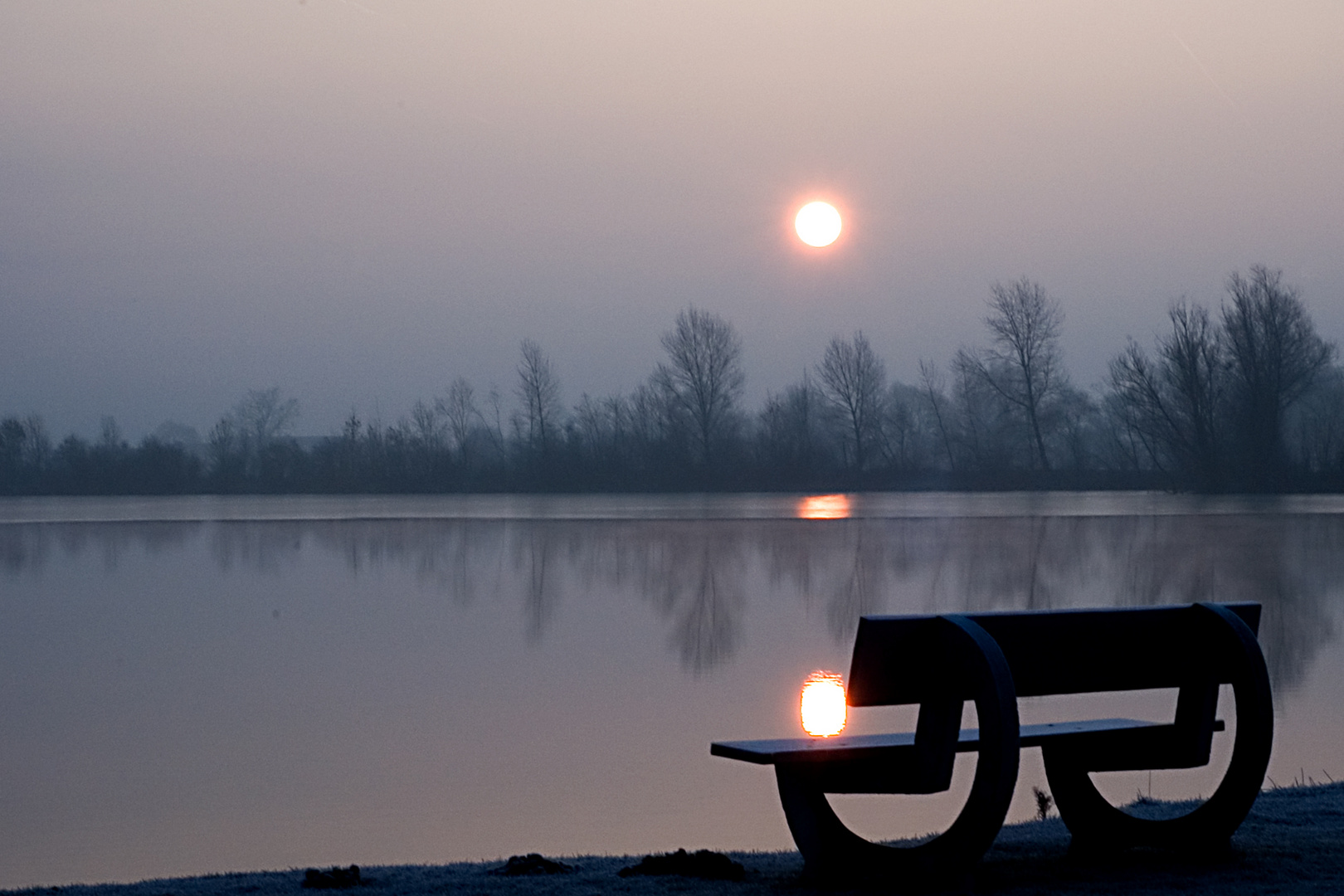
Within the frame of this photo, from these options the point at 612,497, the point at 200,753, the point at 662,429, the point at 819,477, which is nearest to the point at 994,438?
the point at 819,477

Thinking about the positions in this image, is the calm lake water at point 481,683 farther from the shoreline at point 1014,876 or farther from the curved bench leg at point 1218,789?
the curved bench leg at point 1218,789

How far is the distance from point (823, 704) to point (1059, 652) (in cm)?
440

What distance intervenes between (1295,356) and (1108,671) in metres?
49.7

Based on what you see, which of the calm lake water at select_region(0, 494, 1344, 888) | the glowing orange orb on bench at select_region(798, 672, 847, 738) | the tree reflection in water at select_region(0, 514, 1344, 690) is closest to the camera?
the calm lake water at select_region(0, 494, 1344, 888)

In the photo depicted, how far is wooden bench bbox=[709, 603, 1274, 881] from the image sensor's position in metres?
3.47

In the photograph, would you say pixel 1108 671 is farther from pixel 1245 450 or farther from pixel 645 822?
pixel 1245 450

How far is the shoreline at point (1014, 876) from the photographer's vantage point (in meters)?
3.53

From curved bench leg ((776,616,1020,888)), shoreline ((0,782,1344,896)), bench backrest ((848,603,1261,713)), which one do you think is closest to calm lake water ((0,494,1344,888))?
shoreline ((0,782,1344,896))

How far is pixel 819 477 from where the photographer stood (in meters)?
59.0

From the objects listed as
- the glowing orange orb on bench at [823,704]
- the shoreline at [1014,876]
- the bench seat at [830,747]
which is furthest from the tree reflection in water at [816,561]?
the bench seat at [830,747]

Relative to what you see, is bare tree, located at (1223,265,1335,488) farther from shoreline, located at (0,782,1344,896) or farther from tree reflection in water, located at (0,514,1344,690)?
shoreline, located at (0,782,1344,896)

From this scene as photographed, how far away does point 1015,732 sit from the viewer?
3.38 metres

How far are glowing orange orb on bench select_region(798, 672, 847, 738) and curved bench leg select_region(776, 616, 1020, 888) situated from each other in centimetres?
304

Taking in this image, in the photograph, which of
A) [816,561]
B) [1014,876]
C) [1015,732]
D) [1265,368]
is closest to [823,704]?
[1014,876]
